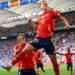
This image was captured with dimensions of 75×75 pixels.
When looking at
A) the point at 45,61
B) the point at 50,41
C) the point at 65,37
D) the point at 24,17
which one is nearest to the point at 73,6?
the point at 65,37

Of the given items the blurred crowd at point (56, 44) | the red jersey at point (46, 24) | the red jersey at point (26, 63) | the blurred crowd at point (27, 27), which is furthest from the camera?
the blurred crowd at point (27, 27)

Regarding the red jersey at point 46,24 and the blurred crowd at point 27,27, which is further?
the blurred crowd at point 27,27

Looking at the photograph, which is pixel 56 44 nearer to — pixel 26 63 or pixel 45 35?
pixel 26 63

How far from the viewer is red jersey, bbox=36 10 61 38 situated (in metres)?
7.33

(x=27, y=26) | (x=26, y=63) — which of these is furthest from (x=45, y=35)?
(x=27, y=26)

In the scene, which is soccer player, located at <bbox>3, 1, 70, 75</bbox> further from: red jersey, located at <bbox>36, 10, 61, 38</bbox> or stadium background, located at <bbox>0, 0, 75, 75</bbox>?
stadium background, located at <bbox>0, 0, 75, 75</bbox>

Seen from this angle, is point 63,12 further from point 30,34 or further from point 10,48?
point 10,48

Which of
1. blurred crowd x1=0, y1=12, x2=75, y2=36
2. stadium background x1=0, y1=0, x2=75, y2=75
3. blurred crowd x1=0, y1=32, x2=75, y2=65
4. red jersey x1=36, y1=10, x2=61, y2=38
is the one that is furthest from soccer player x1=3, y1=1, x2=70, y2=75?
blurred crowd x1=0, y1=12, x2=75, y2=36

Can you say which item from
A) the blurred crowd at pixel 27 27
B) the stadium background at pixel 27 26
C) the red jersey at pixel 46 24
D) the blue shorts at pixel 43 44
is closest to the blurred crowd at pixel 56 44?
the stadium background at pixel 27 26

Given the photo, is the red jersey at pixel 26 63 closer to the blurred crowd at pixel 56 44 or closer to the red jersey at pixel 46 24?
the red jersey at pixel 46 24

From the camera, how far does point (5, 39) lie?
53375 millimetres

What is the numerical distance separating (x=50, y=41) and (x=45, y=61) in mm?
26163

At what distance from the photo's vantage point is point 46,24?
7418 millimetres

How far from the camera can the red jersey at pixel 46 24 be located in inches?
289
